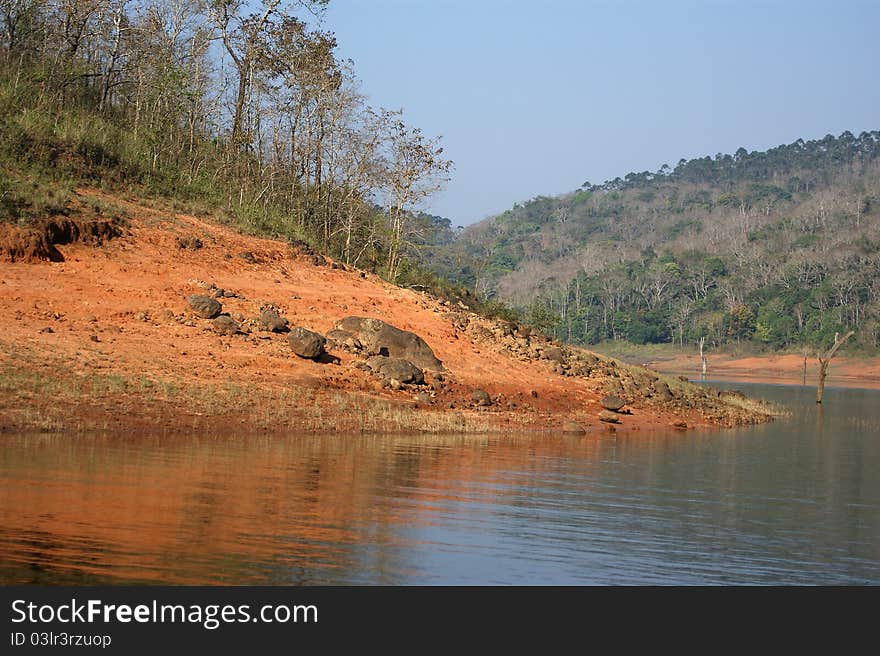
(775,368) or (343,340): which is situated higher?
(775,368)

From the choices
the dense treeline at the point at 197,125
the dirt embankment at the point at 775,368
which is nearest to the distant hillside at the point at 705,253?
the dirt embankment at the point at 775,368

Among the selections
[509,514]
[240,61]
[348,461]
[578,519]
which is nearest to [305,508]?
[509,514]

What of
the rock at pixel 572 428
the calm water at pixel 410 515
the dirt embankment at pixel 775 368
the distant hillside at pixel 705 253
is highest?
the distant hillside at pixel 705 253

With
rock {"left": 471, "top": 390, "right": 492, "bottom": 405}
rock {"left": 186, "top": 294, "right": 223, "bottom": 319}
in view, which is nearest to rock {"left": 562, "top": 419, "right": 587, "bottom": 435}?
rock {"left": 471, "top": 390, "right": 492, "bottom": 405}

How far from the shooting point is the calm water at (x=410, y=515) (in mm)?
8125

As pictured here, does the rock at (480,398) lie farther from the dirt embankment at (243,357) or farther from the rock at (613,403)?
the rock at (613,403)

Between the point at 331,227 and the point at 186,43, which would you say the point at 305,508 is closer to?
the point at 331,227

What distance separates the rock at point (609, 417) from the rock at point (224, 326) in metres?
8.05

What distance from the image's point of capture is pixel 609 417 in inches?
891

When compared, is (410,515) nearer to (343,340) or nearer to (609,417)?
(343,340)

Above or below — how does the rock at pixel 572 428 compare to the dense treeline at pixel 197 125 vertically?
below

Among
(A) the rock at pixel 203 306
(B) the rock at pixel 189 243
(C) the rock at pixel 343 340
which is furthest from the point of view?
(B) the rock at pixel 189 243

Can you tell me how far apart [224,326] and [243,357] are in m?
1.26

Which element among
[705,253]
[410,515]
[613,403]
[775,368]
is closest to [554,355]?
[613,403]
